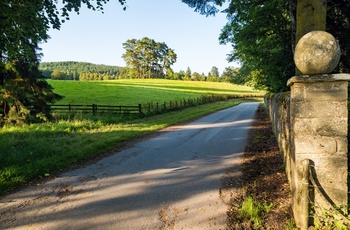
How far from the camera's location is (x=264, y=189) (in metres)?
4.73

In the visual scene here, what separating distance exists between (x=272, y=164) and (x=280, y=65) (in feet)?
23.4

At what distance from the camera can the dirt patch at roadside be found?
361cm

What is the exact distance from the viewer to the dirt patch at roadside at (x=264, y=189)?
3.61 metres

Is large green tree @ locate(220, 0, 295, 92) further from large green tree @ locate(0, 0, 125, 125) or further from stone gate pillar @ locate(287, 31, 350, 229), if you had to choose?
stone gate pillar @ locate(287, 31, 350, 229)

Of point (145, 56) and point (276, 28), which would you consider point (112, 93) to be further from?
point (145, 56)

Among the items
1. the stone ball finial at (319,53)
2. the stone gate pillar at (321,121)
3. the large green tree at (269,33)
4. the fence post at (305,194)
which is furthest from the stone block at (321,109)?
the large green tree at (269,33)

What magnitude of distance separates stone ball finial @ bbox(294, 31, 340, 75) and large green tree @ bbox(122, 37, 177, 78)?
337 ft

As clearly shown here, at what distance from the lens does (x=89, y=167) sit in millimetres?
6488

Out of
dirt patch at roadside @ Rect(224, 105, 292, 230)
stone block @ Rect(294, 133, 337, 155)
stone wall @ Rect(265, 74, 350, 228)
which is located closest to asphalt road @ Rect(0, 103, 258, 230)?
dirt patch at roadside @ Rect(224, 105, 292, 230)

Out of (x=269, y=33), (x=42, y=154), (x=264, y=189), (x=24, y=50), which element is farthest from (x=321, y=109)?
(x=269, y=33)

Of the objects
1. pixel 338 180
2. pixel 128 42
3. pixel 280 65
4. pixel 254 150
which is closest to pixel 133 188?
pixel 338 180

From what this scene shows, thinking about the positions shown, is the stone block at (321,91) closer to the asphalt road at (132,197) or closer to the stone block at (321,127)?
the stone block at (321,127)

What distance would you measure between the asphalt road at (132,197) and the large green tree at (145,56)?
9955 centimetres

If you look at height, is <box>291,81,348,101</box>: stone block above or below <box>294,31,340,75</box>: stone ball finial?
below
